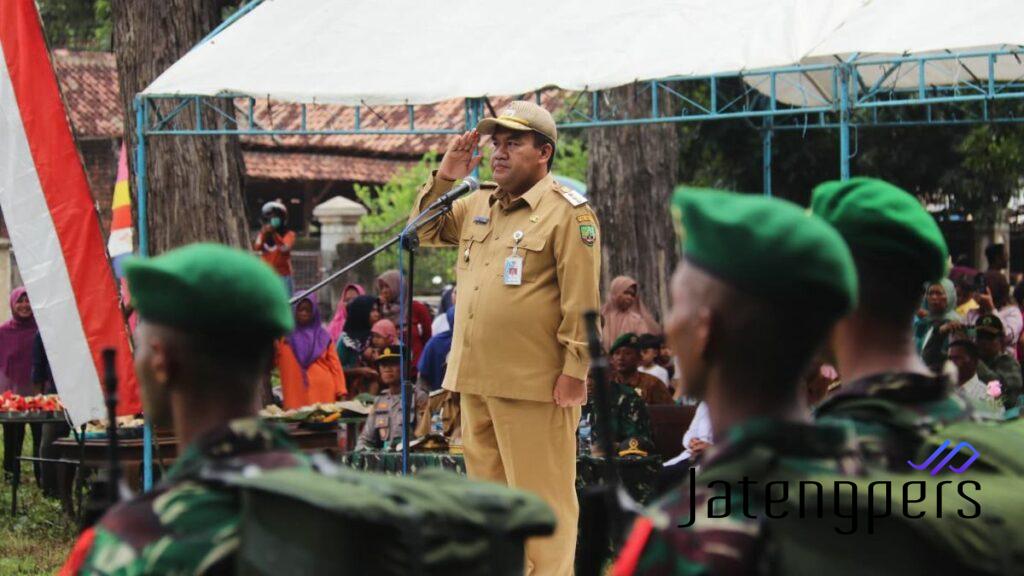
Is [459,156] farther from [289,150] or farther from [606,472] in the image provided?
[289,150]

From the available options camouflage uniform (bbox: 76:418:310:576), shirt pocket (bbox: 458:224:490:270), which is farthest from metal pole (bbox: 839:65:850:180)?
camouflage uniform (bbox: 76:418:310:576)

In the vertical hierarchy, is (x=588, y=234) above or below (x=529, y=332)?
above

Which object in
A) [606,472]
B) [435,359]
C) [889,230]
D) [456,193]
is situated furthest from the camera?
[435,359]

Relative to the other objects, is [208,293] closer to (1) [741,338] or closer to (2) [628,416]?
(1) [741,338]

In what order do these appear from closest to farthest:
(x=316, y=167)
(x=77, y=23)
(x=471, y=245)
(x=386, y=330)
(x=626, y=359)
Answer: (x=471, y=245) → (x=626, y=359) → (x=386, y=330) → (x=77, y=23) → (x=316, y=167)

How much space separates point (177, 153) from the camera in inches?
441

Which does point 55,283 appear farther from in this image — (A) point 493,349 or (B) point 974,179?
(B) point 974,179

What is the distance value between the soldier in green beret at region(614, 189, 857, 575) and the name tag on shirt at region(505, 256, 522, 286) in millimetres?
4132

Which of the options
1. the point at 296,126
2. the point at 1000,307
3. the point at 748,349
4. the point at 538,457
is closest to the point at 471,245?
the point at 538,457

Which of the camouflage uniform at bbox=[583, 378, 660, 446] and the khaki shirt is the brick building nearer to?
the camouflage uniform at bbox=[583, 378, 660, 446]

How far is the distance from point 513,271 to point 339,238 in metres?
15.5

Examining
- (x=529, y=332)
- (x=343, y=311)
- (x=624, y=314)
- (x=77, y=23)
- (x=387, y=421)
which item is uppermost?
(x=77, y=23)

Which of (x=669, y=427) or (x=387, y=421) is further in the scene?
(x=387, y=421)

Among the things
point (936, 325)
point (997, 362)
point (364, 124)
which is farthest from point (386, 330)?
point (364, 124)
